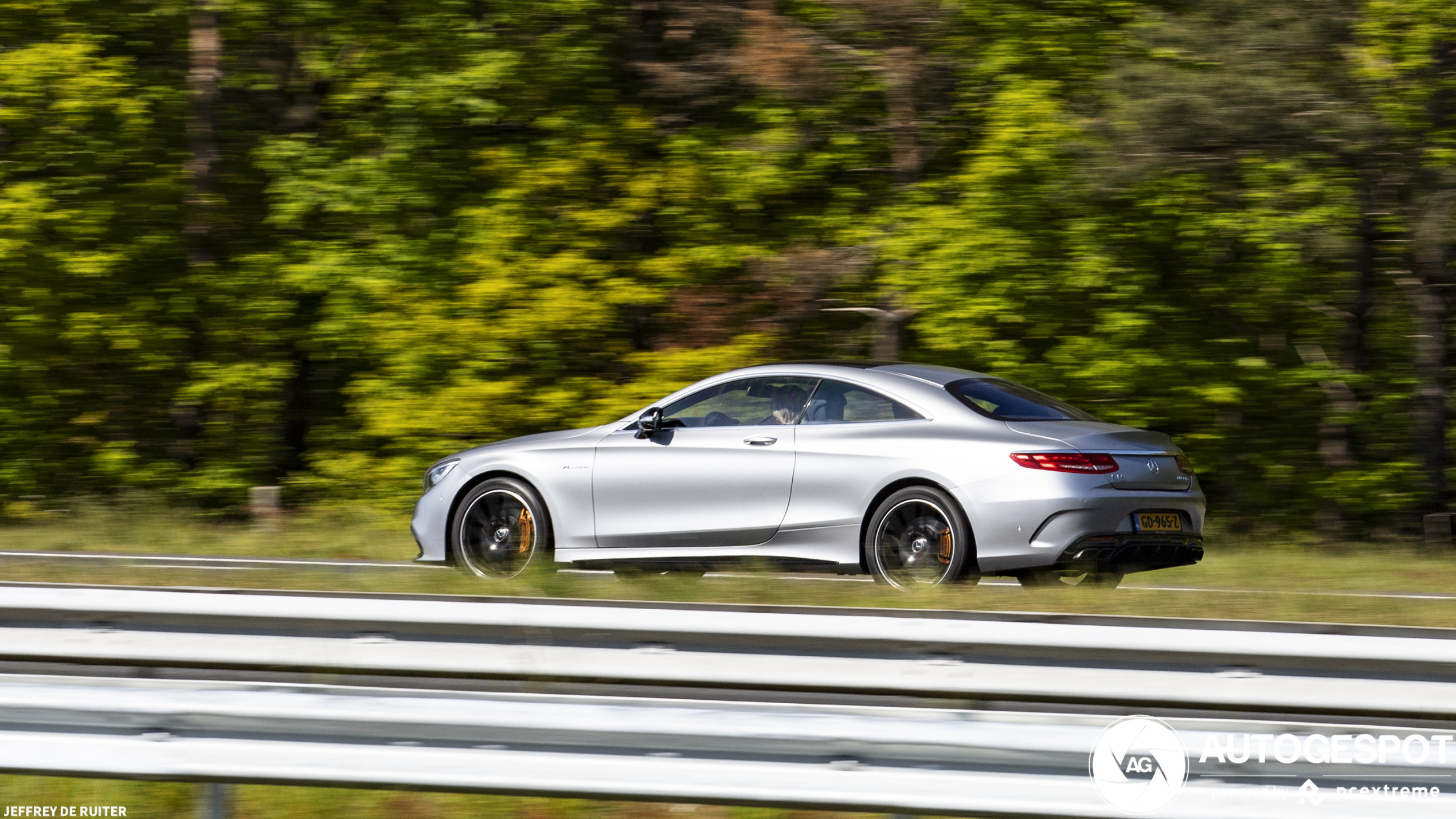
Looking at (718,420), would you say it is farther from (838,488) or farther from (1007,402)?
(1007,402)

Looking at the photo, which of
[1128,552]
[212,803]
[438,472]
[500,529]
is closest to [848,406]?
[1128,552]

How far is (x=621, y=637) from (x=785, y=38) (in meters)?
12.5

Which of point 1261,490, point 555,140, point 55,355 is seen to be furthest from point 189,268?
point 1261,490

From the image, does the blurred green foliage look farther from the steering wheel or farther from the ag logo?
the ag logo

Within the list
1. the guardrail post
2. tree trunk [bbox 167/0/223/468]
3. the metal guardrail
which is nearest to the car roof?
the metal guardrail

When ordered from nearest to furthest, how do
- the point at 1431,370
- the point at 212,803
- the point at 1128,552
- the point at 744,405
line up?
the point at 212,803, the point at 1128,552, the point at 744,405, the point at 1431,370

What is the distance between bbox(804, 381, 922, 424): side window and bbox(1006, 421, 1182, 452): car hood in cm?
65

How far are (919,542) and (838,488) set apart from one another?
0.52 metres

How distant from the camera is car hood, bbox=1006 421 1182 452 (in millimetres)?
7516

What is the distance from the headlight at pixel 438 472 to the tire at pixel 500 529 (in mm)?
215

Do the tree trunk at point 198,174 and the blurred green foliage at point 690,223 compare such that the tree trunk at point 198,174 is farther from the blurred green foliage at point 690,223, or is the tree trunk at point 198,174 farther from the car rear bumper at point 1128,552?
the car rear bumper at point 1128,552

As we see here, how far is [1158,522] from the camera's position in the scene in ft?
25.2

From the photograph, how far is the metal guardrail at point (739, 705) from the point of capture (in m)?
3.95

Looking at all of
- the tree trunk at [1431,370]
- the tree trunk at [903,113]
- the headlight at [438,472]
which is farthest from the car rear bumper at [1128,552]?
the tree trunk at [1431,370]
